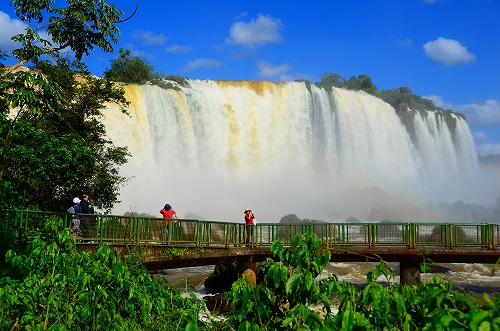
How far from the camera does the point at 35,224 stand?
14977 millimetres

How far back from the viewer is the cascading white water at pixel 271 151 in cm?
3938

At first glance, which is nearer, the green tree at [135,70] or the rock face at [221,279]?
the rock face at [221,279]

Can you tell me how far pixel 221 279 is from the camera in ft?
68.6

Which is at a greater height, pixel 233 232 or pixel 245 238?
pixel 233 232

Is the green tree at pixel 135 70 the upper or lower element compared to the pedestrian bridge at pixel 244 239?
upper

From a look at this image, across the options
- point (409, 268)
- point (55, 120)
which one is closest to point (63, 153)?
point (55, 120)

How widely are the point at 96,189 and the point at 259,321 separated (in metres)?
19.5

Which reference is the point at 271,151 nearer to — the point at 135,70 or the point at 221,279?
the point at 135,70

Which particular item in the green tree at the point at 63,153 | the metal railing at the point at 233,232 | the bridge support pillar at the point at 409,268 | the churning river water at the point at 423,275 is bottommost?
the churning river water at the point at 423,275

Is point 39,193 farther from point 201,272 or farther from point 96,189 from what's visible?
point 201,272

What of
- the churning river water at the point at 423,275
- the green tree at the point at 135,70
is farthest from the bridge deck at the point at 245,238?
the green tree at the point at 135,70

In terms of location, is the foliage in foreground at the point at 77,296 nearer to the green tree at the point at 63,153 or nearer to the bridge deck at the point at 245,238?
the bridge deck at the point at 245,238

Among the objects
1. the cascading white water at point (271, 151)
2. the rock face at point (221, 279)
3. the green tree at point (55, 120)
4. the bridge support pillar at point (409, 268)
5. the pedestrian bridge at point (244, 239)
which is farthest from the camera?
the cascading white water at point (271, 151)

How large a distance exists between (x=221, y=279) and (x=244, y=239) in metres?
2.09
